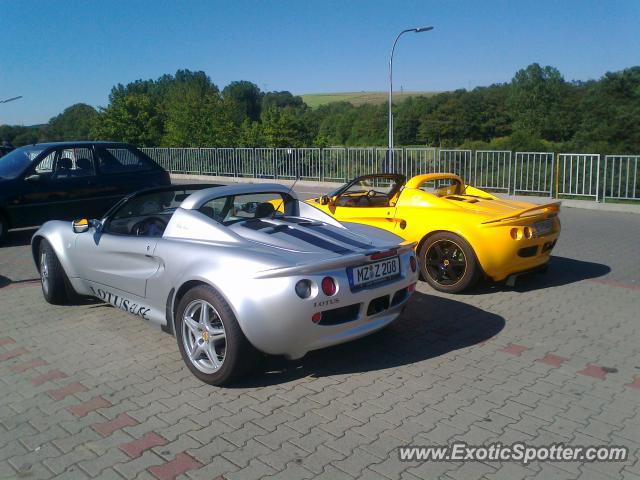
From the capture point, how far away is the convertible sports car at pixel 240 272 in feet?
12.4

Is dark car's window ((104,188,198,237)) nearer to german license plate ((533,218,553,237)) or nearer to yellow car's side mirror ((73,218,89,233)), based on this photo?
yellow car's side mirror ((73,218,89,233))

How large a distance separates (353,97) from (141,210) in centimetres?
10213

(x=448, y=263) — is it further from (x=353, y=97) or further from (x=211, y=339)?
(x=353, y=97)

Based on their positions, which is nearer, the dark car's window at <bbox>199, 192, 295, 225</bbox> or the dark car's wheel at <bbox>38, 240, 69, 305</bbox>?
the dark car's window at <bbox>199, 192, 295, 225</bbox>

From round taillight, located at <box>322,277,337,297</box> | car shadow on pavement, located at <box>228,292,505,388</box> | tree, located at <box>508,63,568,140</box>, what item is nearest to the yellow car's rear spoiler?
car shadow on pavement, located at <box>228,292,505,388</box>

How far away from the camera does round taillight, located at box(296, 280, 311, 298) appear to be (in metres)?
3.74

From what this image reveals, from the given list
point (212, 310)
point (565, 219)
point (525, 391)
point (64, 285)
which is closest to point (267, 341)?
point (212, 310)

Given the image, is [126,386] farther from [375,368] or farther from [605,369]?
[605,369]

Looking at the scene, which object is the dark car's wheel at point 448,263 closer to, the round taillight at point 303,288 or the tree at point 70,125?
the round taillight at point 303,288

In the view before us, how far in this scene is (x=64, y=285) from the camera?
5.90 metres

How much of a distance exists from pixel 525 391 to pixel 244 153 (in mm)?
22156

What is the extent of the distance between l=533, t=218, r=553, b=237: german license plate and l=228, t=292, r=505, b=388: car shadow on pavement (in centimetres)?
118

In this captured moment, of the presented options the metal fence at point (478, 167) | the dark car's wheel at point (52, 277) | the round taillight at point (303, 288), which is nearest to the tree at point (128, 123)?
the metal fence at point (478, 167)

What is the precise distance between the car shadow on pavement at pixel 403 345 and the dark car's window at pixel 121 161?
23.7ft
